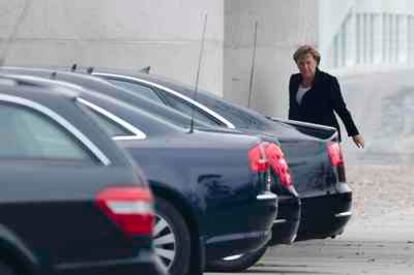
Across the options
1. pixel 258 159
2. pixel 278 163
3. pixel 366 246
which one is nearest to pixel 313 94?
pixel 366 246

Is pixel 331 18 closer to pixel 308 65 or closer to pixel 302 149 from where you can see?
pixel 308 65

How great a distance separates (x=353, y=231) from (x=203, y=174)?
6.68 m

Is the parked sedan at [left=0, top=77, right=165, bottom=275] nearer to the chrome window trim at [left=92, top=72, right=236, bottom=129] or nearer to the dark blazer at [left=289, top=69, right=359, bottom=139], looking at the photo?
the chrome window trim at [left=92, top=72, right=236, bottom=129]

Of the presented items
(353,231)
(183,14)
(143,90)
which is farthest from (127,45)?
(143,90)

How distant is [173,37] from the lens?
19203 mm

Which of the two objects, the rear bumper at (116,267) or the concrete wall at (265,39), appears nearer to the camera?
the rear bumper at (116,267)

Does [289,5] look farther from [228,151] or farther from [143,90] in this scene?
[228,151]

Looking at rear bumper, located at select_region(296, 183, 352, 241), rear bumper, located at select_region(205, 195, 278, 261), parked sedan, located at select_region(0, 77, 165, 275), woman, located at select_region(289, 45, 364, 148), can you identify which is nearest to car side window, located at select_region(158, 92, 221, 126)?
rear bumper, located at select_region(296, 183, 352, 241)

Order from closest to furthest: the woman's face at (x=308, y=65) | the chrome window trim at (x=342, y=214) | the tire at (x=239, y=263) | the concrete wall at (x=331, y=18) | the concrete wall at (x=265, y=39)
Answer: the tire at (x=239, y=263)
the chrome window trim at (x=342, y=214)
the woman's face at (x=308, y=65)
the concrete wall at (x=265, y=39)
the concrete wall at (x=331, y=18)

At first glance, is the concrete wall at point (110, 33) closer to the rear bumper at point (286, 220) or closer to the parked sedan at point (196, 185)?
the rear bumper at point (286, 220)

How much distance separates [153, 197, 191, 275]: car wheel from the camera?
10.8 meters

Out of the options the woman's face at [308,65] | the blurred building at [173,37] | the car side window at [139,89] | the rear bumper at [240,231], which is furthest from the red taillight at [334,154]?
the blurred building at [173,37]

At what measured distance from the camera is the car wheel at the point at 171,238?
1084 centimetres

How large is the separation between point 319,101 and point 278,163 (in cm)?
449
